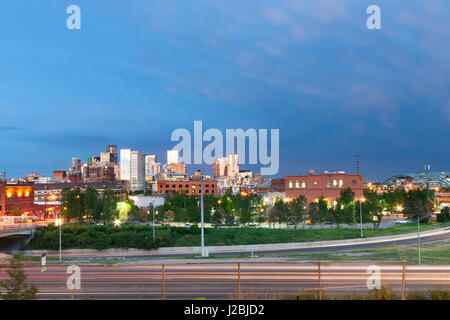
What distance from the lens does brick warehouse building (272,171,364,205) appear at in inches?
3622

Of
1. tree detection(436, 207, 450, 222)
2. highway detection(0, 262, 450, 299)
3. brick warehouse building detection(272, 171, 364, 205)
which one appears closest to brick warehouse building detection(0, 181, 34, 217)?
highway detection(0, 262, 450, 299)

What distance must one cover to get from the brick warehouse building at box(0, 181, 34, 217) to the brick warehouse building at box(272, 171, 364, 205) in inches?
2400

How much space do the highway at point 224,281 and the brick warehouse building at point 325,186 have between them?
2730 inches

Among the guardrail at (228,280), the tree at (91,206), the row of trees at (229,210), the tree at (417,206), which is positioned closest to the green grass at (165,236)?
the row of trees at (229,210)

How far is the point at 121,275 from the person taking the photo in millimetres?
21031

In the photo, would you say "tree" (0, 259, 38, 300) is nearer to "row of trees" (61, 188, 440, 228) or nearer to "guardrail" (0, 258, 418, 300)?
"guardrail" (0, 258, 418, 300)

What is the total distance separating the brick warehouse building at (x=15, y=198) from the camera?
213ft

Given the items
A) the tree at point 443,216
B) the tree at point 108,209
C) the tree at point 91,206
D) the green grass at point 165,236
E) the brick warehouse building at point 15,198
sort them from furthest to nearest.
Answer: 1. the tree at point 443,216
2. the brick warehouse building at point 15,198
3. the tree at point 91,206
4. the tree at point 108,209
5. the green grass at point 165,236

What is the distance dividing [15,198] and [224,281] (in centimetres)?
6409

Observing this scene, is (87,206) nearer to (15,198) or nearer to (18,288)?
(15,198)

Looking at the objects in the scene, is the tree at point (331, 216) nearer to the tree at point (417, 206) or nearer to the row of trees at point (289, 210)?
the row of trees at point (289, 210)

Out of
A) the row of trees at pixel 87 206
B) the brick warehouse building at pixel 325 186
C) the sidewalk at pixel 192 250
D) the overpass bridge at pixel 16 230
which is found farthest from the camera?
the brick warehouse building at pixel 325 186
